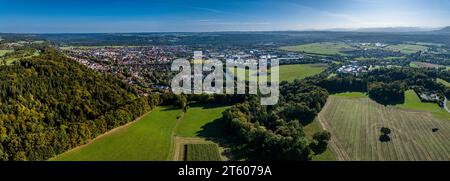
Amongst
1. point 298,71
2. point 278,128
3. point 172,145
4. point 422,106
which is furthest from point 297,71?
point 172,145

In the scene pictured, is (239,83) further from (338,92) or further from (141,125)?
(141,125)

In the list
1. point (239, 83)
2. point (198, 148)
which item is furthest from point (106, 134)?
point (239, 83)

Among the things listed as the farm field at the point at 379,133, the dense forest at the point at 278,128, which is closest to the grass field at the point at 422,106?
the farm field at the point at 379,133

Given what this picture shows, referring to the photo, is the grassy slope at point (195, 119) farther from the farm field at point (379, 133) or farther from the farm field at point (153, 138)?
the farm field at point (379, 133)

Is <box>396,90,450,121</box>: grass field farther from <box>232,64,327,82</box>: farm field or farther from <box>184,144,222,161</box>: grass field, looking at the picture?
<box>184,144,222,161</box>: grass field

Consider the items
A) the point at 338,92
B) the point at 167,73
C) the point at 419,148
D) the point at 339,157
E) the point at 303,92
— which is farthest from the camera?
the point at 167,73

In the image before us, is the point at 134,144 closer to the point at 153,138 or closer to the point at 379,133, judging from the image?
the point at 153,138

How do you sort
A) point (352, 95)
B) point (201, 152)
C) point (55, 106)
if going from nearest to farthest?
point (201, 152) < point (55, 106) < point (352, 95)
